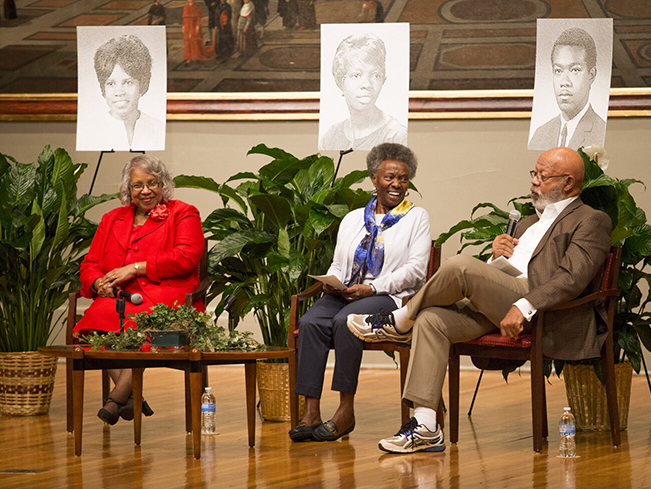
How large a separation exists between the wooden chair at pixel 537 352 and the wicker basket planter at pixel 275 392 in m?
0.82

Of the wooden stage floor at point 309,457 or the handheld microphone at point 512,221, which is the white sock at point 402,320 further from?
the handheld microphone at point 512,221

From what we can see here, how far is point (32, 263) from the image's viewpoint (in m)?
3.94

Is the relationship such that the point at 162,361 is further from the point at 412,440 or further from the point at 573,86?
the point at 573,86

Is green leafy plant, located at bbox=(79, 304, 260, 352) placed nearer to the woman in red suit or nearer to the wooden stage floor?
the wooden stage floor

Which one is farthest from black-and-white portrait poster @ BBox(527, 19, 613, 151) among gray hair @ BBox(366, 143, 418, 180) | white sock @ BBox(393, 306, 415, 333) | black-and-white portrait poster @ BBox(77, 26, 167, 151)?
black-and-white portrait poster @ BBox(77, 26, 167, 151)

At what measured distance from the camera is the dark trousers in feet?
10.4

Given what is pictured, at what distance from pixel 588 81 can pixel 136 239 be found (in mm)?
2307

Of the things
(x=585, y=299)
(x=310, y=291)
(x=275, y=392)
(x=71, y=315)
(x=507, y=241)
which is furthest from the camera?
(x=275, y=392)

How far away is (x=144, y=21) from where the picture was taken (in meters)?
5.93

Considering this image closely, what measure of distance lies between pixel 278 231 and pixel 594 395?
4.86 ft

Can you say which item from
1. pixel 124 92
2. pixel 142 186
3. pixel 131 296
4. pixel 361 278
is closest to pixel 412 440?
pixel 361 278

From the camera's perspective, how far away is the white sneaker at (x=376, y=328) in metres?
3.10

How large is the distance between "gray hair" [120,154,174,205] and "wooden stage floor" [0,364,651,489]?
0.99 metres

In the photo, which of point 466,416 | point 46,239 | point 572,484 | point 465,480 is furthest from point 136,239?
point 572,484
